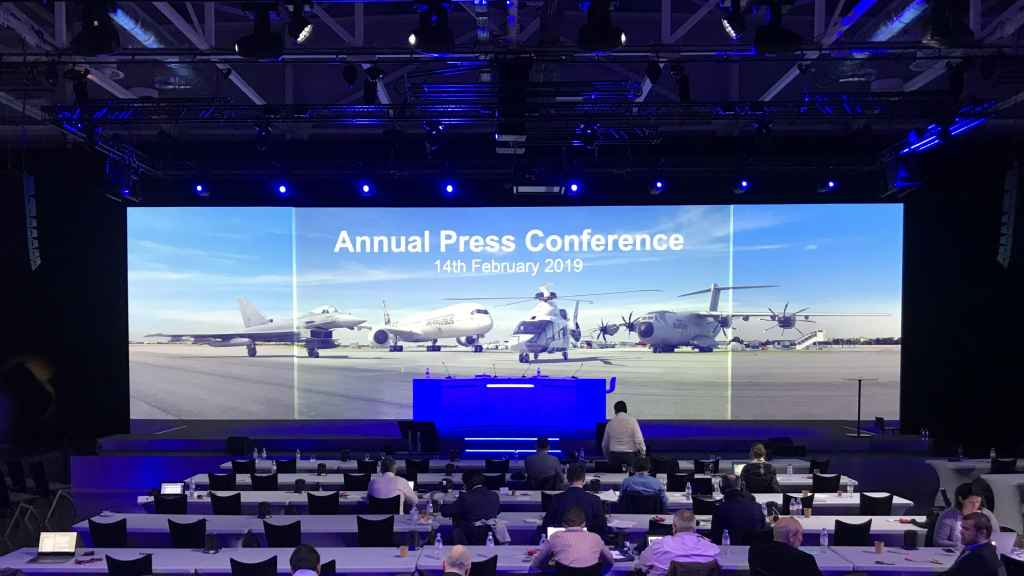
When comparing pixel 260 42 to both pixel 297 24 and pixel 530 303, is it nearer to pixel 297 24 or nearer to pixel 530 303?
pixel 297 24

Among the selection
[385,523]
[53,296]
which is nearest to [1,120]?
[53,296]

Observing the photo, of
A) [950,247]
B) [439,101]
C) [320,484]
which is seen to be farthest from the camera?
[950,247]

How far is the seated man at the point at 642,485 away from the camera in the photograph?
747 cm

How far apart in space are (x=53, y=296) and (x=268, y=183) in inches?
161

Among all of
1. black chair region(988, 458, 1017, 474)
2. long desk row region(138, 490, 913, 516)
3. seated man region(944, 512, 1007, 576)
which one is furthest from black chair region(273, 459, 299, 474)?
black chair region(988, 458, 1017, 474)

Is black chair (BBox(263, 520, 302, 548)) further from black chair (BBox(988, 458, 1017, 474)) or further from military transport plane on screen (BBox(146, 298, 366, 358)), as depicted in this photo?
military transport plane on screen (BBox(146, 298, 366, 358))

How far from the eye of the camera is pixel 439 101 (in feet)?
33.9

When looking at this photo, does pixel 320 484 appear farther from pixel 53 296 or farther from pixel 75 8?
pixel 53 296

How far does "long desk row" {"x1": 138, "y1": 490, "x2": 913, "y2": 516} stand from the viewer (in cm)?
784

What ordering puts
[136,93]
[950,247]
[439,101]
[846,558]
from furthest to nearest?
1. [950,247]
2. [136,93]
3. [439,101]
4. [846,558]

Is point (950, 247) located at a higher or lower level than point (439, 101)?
lower

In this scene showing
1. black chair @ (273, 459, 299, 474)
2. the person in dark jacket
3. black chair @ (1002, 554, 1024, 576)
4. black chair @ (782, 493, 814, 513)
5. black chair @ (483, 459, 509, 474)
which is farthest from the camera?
black chair @ (273, 459, 299, 474)

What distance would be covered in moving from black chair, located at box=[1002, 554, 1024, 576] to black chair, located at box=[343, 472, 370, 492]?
5805 mm

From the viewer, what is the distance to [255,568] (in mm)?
5285
